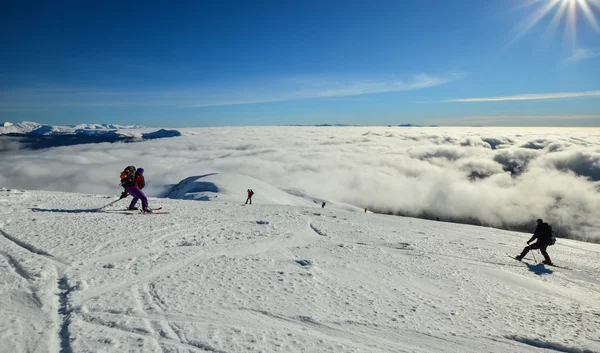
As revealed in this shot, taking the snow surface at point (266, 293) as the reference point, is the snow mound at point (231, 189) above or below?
below

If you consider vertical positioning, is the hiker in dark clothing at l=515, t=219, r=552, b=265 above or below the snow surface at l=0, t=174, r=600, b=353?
below

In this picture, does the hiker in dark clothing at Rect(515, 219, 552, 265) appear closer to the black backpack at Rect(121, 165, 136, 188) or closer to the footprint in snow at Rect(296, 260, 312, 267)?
the footprint in snow at Rect(296, 260, 312, 267)

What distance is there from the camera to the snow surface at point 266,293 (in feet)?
13.7

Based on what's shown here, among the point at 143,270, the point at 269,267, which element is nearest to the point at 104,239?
the point at 143,270

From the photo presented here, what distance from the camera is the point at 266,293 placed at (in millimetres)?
5602

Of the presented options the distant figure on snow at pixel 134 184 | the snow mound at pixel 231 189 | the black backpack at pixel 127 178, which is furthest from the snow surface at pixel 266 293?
the snow mound at pixel 231 189

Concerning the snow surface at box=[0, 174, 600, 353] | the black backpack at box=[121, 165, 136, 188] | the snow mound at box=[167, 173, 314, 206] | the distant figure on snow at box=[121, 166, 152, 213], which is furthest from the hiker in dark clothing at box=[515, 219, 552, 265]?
the snow mound at box=[167, 173, 314, 206]

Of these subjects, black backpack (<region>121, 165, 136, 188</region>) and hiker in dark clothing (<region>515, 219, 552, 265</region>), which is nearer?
hiker in dark clothing (<region>515, 219, 552, 265</region>)

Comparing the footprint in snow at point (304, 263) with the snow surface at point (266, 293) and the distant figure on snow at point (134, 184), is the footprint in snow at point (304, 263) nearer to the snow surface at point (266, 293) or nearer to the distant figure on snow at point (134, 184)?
the snow surface at point (266, 293)

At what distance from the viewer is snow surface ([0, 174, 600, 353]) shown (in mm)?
4184

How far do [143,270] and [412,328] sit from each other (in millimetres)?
5333

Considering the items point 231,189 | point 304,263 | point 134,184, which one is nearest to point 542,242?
point 304,263

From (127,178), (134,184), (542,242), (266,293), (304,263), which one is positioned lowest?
(542,242)

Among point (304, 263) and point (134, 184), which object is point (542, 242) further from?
point (134, 184)
